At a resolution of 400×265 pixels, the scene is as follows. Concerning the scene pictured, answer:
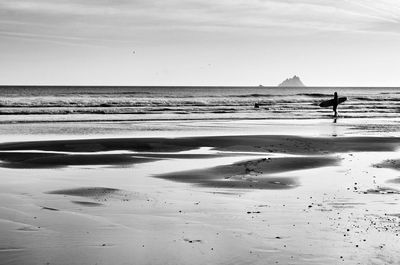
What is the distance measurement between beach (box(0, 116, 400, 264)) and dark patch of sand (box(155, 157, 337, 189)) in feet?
0.11

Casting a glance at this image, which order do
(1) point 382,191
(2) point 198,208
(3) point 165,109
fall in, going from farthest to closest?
(3) point 165,109, (1) point 382,191, (2) point 198,208

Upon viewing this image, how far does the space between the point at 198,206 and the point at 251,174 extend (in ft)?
14.9

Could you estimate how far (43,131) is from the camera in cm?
2877

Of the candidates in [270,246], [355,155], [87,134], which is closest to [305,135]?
[355,155]

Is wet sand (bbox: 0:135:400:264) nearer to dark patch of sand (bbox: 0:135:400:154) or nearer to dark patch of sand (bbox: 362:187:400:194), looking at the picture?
dark patch of sand (bbox: 362:187:400:194)

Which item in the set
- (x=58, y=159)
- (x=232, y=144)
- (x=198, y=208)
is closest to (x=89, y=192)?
(x=198, y=208)

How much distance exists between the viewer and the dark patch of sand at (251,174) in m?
13.6

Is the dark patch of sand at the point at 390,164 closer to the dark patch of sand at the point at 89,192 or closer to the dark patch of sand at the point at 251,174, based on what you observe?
the dark patch of sand at the point at 251,174

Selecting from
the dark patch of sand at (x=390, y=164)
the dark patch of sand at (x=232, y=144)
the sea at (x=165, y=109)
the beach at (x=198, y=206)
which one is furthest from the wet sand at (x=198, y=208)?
the sea at (x=165, y=109)

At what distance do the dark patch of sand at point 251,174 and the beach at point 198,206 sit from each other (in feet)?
0.11

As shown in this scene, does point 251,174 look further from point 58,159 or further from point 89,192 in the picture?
point 58,159

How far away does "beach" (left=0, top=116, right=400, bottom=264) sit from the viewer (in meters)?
7.88

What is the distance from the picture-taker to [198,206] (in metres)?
10.9

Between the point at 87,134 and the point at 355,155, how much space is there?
13.3 metres
